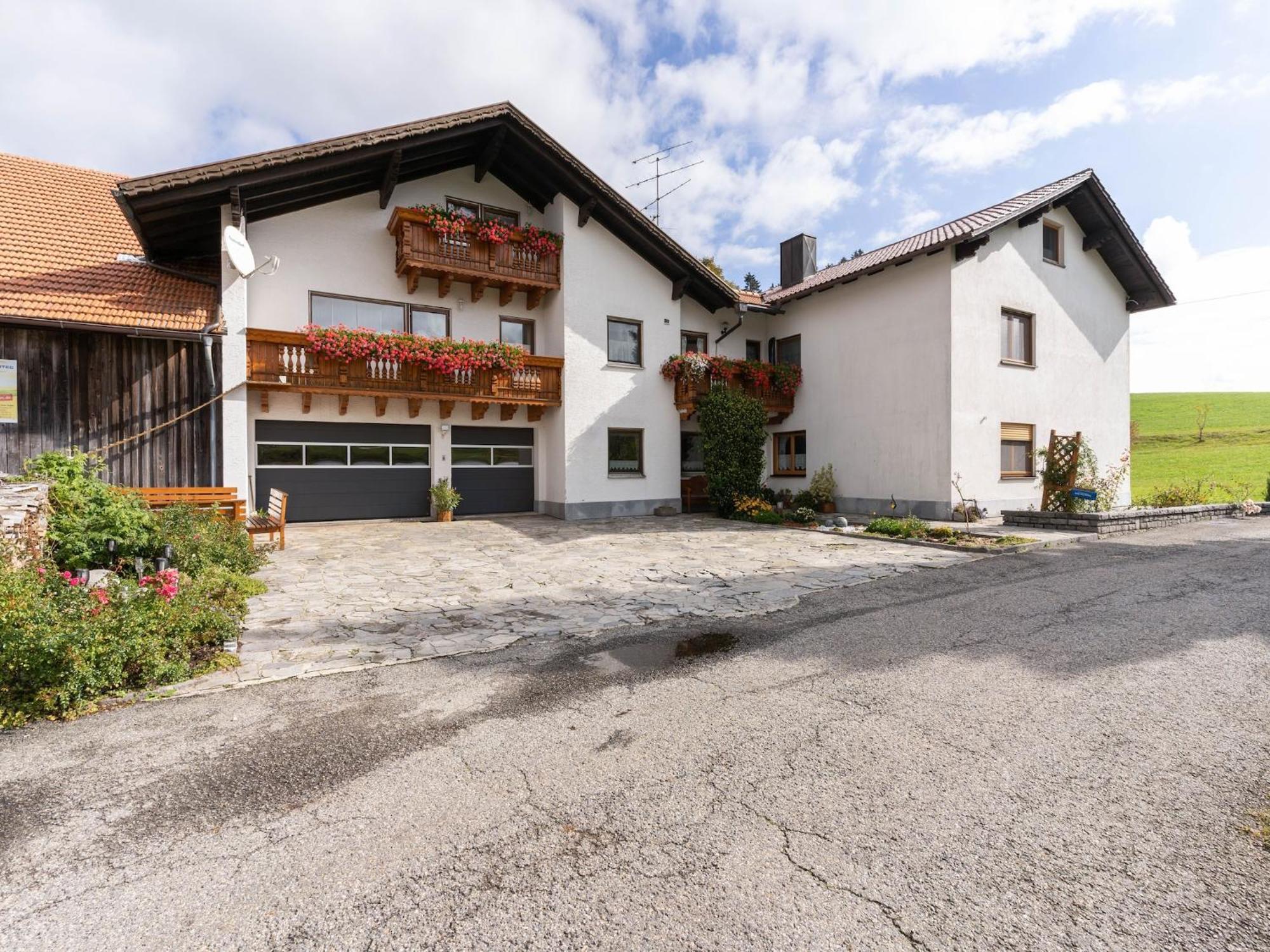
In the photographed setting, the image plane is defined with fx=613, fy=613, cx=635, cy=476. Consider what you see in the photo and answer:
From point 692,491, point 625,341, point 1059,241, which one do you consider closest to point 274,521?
point 625,341

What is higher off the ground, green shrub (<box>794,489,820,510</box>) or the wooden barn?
the wooden barn

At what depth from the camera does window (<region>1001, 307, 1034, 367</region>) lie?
16.4 m

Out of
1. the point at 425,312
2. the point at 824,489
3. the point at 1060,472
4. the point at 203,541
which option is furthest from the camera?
the point at 824,489

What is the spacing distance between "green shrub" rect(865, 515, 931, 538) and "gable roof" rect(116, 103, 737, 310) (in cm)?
860

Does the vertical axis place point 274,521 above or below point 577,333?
below

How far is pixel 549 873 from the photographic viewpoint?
8.07 feet

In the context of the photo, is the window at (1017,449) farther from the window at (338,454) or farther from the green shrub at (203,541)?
the green shrub at (203,541)

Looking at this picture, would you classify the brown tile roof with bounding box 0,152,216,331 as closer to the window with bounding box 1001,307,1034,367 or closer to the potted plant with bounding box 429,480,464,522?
the potted plant with bounding box 429,480,464,522

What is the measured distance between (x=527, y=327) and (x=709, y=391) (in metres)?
5.40

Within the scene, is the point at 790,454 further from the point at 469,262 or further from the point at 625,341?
the point at 469,262

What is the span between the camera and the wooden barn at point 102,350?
10539 mm

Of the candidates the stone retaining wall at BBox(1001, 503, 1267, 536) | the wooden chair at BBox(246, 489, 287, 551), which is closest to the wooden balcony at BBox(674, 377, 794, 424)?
the stone retaining wall at BBox(1001, 503, 1267, 536)

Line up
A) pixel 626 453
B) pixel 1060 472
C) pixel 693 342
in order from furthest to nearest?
pixel 693 342 < pixel 626 453 < pixel 1060 472

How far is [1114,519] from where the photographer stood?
496 inches
